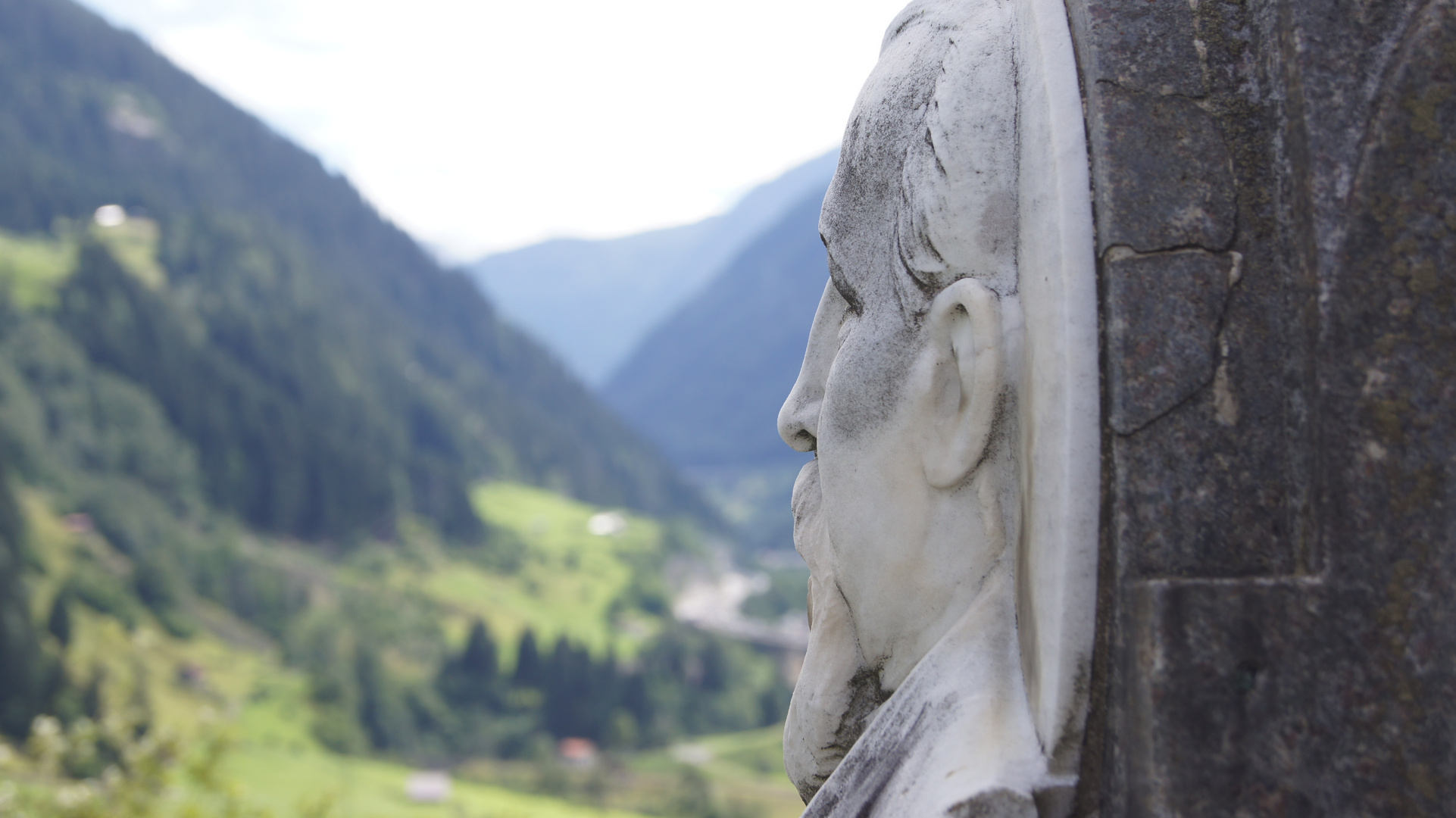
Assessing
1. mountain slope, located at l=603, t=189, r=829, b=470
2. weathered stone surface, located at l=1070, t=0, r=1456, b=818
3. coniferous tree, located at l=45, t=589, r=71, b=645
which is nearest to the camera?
weathered stone surface, located at l=1070, t=0, r=1456, b=818

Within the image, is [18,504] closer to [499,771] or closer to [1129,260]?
[499,771]

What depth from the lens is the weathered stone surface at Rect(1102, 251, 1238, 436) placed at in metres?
1.83

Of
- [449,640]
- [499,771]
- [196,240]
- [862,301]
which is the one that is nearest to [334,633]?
[449,640]

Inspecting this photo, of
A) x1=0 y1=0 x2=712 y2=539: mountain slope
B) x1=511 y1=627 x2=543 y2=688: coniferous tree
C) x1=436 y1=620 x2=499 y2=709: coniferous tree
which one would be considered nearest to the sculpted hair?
x1=511 y1=627 x2=543 y2=688: coniferous tree

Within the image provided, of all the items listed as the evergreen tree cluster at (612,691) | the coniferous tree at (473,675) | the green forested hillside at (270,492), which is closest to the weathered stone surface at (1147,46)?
the green forested hillside at (270,492)

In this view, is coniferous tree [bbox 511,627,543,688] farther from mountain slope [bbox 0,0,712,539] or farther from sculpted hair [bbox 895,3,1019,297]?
sculpted hair [bbox 895,3,1019,297]

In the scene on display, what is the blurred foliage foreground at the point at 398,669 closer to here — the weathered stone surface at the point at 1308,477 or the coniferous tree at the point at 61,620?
the coniferous tree at the point at 61,620

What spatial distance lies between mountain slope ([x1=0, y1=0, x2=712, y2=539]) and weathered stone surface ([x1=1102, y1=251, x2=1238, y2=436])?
84.6 m

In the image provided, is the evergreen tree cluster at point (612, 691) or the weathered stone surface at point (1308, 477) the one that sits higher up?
the weathered stone surface at point (1308, 477)

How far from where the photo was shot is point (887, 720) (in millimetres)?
2254

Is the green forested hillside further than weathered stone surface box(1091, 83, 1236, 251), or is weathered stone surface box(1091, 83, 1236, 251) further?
the green forested hillside

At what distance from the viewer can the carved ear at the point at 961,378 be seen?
6.95 feet

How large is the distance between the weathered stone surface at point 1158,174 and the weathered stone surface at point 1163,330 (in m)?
0.03

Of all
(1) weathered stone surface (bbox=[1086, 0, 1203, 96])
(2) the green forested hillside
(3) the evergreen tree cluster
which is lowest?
(3) the evergreen tree cluster
